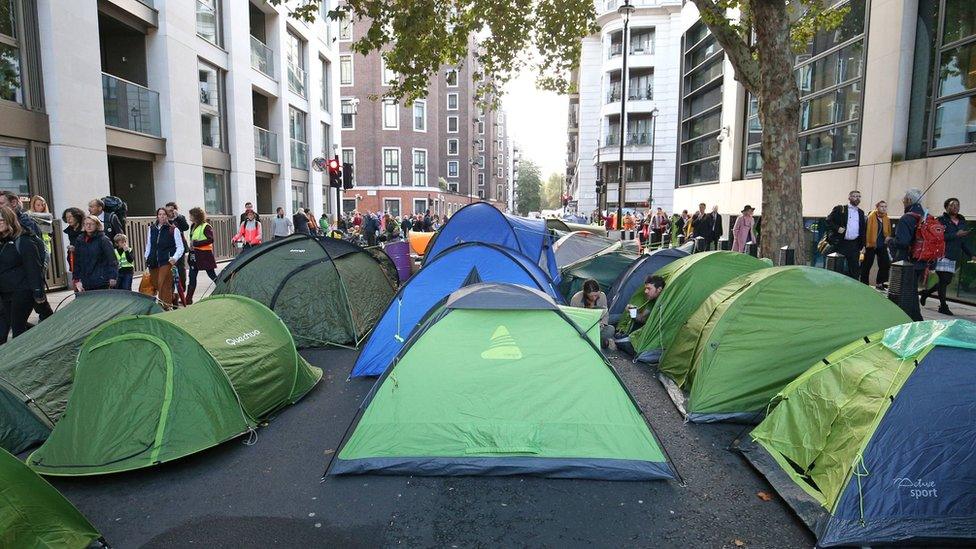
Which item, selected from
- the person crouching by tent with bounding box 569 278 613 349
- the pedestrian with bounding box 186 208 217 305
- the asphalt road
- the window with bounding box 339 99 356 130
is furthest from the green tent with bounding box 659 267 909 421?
the window with bounding box 339 99 356 130

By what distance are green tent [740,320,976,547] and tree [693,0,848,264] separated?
20.6 ft

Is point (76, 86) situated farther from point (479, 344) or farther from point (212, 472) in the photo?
point (479, 344)

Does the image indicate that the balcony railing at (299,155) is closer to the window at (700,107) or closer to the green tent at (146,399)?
the window at (700,107)

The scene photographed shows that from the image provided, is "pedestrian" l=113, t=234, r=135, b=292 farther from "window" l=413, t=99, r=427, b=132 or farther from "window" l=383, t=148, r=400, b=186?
"window" l=413, t=99, r=427, b=132

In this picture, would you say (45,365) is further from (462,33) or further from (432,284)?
(462,33)

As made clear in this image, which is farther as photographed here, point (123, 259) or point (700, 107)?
point (700, 107)

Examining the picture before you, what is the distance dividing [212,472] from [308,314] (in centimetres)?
379

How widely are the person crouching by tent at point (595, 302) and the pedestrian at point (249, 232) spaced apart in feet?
25.1

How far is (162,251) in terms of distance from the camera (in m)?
8.98

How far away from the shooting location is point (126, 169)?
14922 millimetres

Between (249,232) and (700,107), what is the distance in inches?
823

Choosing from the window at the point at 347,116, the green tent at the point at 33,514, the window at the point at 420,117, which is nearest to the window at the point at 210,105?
the green tent at the point at 33,514

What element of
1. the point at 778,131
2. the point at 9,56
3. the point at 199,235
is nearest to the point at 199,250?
the point at 199,235

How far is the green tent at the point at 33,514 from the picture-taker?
2904 mm
